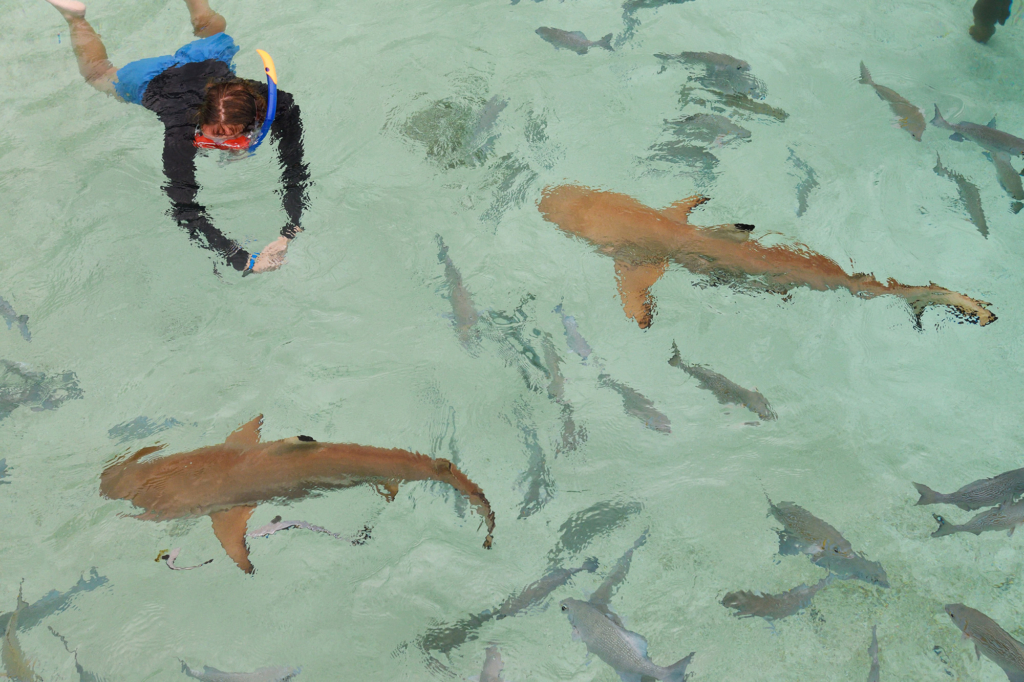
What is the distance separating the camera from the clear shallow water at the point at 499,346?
4.04m

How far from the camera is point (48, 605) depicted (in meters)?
4.00

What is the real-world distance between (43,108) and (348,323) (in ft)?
13.1

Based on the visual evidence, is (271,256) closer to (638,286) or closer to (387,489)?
(387,489)

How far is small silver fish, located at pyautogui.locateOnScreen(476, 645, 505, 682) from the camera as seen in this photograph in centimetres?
384

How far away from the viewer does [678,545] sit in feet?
13.8

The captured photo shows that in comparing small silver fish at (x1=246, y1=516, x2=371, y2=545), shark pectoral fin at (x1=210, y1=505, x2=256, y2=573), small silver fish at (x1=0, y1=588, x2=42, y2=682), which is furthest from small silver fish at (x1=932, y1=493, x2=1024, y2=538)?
small silver fish at (x1=0, y1=588, x2=42, y2=682)

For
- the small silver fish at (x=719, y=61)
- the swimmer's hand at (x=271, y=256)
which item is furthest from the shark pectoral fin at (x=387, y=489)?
the small silver fish at (x=719, y=61)

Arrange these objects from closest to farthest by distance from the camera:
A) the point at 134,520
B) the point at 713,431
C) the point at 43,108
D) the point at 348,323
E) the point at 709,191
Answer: the point at 134,520
the point at 713,431
the point at 348,323
the point at 709,191
the point at 43,108

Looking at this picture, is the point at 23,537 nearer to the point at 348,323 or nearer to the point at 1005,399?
the point at 348,323

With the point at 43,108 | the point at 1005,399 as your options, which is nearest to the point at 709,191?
the point at 1005,399

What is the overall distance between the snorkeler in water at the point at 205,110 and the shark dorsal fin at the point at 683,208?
3.05 meters

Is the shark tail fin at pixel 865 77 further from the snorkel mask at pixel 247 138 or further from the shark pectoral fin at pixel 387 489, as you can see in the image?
the shark pectoral fin at pixel 387 489

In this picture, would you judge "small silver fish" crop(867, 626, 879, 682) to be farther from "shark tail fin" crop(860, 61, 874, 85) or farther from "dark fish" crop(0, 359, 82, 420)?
"dark fish" crop(0, 359, 82, 420)

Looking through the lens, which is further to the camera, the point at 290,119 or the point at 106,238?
the point at 106,238
